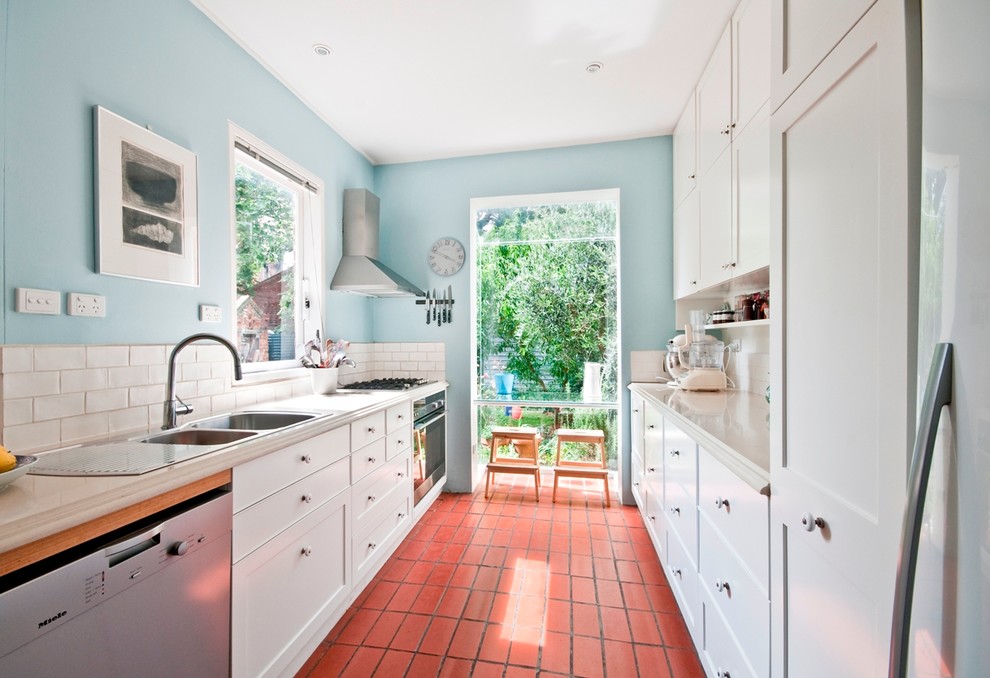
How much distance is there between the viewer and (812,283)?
85 cm

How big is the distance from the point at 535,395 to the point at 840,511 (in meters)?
2.72

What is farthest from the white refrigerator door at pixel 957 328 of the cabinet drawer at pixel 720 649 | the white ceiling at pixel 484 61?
the white ceiling at pixel 484 61

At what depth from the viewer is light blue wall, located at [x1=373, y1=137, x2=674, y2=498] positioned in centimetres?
315

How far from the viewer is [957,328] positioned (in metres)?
0.47

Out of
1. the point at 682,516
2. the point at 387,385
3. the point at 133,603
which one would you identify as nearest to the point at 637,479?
the point at 682,516

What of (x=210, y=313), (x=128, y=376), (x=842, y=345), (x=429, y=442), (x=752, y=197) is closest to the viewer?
(x=842, y=345)

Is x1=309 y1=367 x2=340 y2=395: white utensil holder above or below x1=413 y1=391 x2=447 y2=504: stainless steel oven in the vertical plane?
above

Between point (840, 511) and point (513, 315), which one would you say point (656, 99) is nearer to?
point (513, 315)

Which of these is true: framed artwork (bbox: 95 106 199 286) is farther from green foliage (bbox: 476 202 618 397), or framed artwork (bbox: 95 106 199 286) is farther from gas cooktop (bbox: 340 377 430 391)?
green foliage (bbox: 476 202 618 397)

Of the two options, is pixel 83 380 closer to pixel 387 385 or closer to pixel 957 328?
pixel 387 385

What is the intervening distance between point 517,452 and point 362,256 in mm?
1982

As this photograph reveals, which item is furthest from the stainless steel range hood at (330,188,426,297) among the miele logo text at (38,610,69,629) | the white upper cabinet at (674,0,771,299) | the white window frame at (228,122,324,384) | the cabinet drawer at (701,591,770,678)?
the cabinet drawer at (701,591,770,678)

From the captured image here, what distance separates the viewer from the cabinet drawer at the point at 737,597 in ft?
3.45

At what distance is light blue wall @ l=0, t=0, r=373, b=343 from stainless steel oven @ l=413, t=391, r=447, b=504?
52.6 inches
